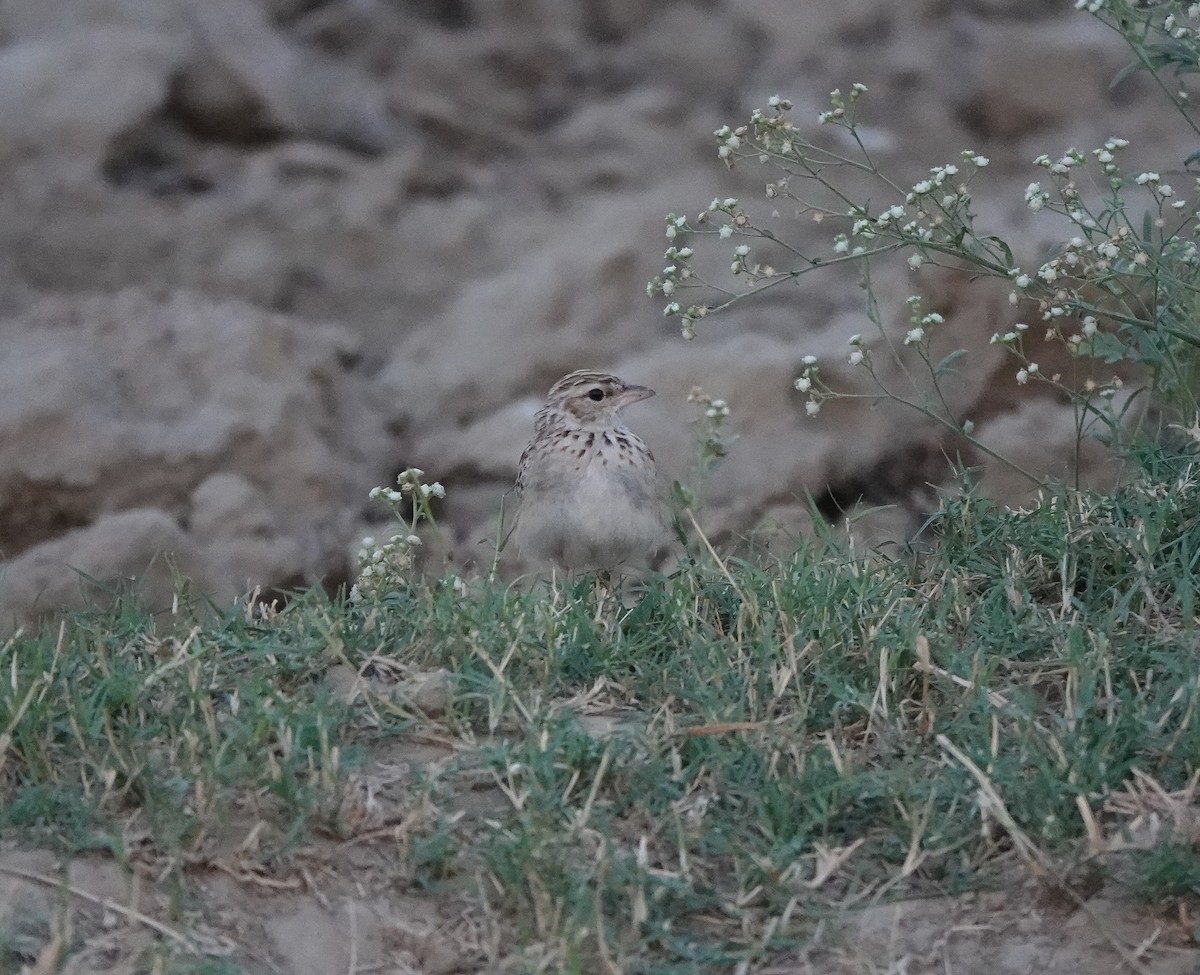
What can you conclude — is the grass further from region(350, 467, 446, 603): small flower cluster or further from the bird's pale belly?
the bird's pale belly

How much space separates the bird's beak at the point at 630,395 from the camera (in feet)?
19.1

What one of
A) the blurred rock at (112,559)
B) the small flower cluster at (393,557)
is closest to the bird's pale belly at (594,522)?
the small flower cluster at (393,557)

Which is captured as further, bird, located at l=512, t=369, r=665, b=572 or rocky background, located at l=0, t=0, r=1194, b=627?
rocky background, located at l=0, t=0, r=1194, b=627

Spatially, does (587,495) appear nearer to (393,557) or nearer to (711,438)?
(711,438)

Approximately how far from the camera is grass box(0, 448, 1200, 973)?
3.26 m

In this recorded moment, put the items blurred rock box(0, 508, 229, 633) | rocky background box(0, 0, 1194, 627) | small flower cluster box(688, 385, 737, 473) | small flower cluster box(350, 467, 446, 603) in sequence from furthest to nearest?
rocky background box(0, 0, 1194, 627) → blurred rock box(0, 508, 229, 633) → small flower cluster box(688, 385, 737, 473) → small flower cluster box(350, 467, 446, 603)

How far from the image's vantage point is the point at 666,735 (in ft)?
12.0

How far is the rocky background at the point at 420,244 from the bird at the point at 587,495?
3.55 ft

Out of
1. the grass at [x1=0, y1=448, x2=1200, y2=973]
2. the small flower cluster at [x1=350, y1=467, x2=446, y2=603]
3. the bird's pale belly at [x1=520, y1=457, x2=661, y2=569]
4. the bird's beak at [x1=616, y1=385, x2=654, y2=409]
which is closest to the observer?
the grass at [x1=0, y1=448, x2=1200, y2=973]

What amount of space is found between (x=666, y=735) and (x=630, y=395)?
2.36m

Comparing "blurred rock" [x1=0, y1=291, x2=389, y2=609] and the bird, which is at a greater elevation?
the bird

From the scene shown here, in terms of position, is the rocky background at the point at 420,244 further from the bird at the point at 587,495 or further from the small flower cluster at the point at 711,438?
the small flower cluster at the point at 711,438

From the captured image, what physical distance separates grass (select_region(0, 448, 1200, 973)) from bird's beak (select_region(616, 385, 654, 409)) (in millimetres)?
1435

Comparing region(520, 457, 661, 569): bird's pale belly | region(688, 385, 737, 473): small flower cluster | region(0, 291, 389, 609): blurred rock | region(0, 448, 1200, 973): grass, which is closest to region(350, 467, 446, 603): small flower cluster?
region(0, 448, 1200, 973): grass
